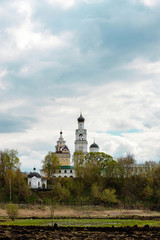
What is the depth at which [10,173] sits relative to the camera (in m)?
79.7

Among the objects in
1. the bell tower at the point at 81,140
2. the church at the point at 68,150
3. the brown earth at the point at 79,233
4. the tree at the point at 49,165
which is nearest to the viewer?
the brown earth at the point at 79,233

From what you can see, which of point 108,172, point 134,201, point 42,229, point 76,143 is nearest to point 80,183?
point 108,172

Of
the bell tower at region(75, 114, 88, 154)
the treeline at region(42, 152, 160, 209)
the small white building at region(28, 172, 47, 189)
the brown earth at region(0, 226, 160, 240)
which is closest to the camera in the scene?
the brown earth at region(0, 226, 160, 240)

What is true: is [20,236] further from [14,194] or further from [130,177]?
[130,177]

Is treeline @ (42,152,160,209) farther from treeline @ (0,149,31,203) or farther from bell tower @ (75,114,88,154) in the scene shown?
bell tower @ (75,114,88,154)

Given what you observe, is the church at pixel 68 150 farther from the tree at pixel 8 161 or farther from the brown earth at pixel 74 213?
the brown earth at pixel 74 213

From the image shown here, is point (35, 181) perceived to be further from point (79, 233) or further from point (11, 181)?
point (79, 233)

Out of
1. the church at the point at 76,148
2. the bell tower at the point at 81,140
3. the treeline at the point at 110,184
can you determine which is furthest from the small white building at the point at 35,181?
the bell tower at the point at 81,140

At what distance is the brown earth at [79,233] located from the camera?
2555 cm

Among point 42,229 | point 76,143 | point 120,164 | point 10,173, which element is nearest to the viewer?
point 42,229

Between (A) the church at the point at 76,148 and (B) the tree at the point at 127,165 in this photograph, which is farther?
(A) the church at the point at 76,148

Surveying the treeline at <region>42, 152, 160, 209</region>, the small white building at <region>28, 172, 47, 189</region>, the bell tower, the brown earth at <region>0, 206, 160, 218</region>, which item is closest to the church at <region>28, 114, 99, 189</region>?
the bell tower

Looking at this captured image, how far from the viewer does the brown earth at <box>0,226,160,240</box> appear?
25.5 metres

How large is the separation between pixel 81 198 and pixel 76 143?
4919 centimetres
